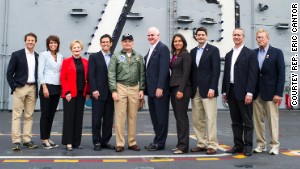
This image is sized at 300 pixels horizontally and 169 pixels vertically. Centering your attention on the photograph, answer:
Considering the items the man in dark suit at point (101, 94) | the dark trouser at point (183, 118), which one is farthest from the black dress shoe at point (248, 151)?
the man in dark suit at point (101, 94)

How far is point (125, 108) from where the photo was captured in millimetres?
6488

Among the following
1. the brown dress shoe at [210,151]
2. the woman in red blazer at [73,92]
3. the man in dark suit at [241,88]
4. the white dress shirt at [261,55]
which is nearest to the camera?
the man in dark suit at [241,88]

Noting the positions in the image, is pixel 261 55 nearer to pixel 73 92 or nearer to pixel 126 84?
pixel 126 84

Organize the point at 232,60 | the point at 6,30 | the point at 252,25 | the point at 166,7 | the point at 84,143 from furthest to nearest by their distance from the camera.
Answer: the point at 252,25 → the point at 166,7 → the point at 6,30 → the point at 84,143 → the point at 232,60

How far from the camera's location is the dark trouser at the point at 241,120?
6086 mm

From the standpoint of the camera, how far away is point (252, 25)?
55.1 ft

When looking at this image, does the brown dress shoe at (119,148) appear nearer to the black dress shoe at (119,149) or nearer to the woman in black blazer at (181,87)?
the black dress shoe at (119,149)

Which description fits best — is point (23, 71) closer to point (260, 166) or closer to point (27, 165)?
point (27, 165)

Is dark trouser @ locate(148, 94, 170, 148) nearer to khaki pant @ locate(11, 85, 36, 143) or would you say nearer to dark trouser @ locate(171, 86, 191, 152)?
dark trouser @ locate(171, 86, 191, 152)

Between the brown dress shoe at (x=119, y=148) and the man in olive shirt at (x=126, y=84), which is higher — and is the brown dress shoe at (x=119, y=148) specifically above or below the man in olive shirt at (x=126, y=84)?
below

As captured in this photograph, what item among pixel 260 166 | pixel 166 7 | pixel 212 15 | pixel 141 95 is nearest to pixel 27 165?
pixel 141 95

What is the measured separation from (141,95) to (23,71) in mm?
2040

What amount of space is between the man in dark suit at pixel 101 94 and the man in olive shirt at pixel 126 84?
18 cm

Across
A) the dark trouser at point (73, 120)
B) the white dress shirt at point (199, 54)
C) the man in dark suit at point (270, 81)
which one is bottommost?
the dark trouser at point (73, 120)
